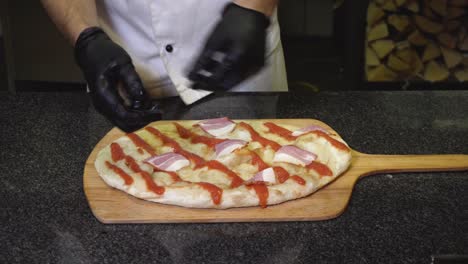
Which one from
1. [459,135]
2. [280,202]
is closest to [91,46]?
[280,202]

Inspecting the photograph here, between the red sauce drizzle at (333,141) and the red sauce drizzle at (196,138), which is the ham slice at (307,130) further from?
the red sauce drizzle at (196,138)

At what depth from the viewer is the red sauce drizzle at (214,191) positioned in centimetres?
114

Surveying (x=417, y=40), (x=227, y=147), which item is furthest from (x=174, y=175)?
(x=417, y=40)

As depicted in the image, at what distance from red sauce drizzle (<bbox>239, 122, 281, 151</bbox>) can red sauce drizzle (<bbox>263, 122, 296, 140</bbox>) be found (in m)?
0.04

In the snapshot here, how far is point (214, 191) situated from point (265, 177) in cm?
12

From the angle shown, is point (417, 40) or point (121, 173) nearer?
point (121, 173)

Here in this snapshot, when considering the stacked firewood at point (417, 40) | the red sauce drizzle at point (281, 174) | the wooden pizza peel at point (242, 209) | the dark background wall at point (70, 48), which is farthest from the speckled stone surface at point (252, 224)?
the dark background wall at point (70, 48)

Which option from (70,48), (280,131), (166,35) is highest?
(166,35)

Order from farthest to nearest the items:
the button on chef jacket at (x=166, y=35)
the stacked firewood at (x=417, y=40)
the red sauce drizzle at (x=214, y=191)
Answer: the stacked firewood at (x=417, y=40)
the button on chef jacket at (x=166, y=35)
the red sauce drizzle at (x=214, y=191)

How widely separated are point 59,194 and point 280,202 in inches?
17.8

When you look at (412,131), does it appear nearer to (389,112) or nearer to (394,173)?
(389,112)

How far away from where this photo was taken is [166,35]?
64.9 inches

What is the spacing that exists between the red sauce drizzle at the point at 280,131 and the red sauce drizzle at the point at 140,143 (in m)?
0.29

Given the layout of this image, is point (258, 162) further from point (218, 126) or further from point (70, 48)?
point (70, 48)
